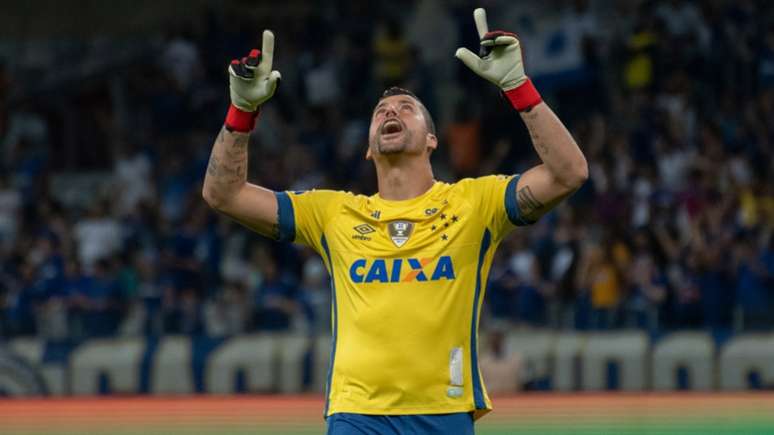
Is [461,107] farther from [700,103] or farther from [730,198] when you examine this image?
[730,198]

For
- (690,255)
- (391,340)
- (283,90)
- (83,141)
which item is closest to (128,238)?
(283,90)

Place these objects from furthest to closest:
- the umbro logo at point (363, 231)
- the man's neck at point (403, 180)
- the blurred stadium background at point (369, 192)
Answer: the blurred stadium background at point (369, 192) → the man's neck at point (403, 180) → the umbro logo at point (363, 231)

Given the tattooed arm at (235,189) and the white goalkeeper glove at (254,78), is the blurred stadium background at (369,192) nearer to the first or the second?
the tattooed arm at (235,189)

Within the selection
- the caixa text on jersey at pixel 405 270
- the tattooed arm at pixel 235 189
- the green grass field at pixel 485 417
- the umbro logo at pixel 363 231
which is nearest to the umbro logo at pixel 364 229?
the umbro logo at pixel 363 231

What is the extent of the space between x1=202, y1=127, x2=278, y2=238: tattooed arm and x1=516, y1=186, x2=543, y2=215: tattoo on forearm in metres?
0.95

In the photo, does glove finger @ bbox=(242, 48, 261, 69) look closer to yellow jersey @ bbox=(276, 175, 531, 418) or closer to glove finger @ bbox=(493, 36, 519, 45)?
yellow jersey @ bbox=(276, 175, 531, 418)

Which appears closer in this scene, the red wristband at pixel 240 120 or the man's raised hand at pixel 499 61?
the man's raised hand at pixel 499 61

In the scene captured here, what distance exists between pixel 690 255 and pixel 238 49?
27.9ft

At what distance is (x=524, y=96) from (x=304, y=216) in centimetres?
99

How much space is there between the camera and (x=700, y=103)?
16.2 metres

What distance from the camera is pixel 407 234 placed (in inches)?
215

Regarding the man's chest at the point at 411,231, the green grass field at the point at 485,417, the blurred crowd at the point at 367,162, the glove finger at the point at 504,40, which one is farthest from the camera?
the blurred crowd at the point at 367,162

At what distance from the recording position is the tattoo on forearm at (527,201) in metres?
5.41

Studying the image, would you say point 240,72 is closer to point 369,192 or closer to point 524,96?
point 524,96
